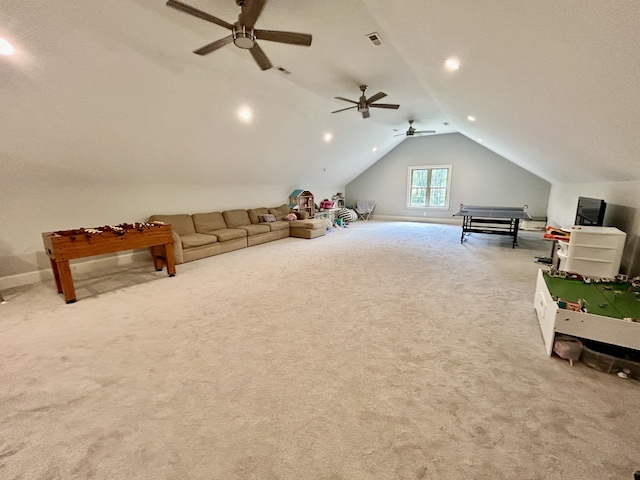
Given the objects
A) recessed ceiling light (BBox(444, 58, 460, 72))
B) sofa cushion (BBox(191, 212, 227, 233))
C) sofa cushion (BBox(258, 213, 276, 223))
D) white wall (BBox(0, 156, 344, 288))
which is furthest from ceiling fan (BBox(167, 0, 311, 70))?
sofa cushion (BBox(258, 213, 276, 223))

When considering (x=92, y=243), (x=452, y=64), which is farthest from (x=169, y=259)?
(x=452, y=64)

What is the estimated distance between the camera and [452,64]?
9.67 feet

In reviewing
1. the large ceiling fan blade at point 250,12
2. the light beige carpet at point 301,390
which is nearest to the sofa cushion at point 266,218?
the light beige carpet at point 301,390

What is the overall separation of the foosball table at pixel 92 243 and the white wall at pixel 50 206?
2.55 ft

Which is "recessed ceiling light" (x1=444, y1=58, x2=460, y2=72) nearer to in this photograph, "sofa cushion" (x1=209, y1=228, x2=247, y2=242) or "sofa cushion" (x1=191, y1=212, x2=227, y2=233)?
"sofa cushion" (x1=209, y1=228, x2=247, y2=242)

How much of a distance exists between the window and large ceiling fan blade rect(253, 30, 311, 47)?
7930 mm

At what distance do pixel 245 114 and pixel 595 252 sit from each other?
5025mm

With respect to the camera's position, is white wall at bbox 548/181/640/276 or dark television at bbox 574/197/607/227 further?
dark television at bbox 574/197/607/227

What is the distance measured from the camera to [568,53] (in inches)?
66.3

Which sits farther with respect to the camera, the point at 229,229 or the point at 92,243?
the point at 229,229

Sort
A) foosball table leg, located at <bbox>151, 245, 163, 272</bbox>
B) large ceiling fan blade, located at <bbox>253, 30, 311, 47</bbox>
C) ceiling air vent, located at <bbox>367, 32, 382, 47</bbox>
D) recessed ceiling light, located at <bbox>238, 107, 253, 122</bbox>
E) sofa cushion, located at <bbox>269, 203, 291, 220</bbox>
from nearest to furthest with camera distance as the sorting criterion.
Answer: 1. large ceiling fan blade, located at <bbox>253, 30, 311, 47</bbox>
2. ceiling air vent, located at <bbox>367, 32, 382, 47</bbox>
3. foosball table leg, located at <bbox>151, 245, 163, 272</bbox>
4. recessed ceiling light, located at <bbox>238, 107, 253, 122</bbox>
5. sofa cushion, located at <bbox>269, 203, 291, 220</bbox>

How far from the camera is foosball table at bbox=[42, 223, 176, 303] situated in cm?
307

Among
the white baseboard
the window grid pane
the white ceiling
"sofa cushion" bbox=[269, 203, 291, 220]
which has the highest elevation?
the white ceiling

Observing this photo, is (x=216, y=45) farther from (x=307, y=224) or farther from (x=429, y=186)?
(x=429, y=186)
